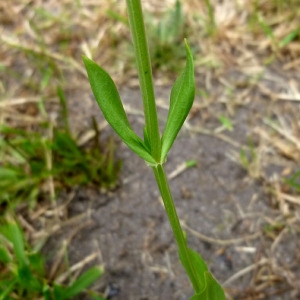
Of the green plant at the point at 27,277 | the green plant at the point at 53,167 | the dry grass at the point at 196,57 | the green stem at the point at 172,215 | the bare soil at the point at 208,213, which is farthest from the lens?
the dry grass at the point at 196,57

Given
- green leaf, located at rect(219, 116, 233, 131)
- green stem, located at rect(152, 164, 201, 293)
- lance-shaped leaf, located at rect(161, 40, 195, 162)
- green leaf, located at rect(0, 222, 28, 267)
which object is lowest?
green leaf, located at rect(219, 116, 233, 131)

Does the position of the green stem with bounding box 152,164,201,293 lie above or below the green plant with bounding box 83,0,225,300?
below

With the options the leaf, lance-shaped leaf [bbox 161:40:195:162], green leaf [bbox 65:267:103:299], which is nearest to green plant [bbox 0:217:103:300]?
green leaf [bbox 65:267:103:299]

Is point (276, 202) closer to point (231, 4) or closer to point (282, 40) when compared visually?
point (282, 40)

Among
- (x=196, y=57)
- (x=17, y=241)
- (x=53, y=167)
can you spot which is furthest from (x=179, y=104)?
(x=196, y=57)

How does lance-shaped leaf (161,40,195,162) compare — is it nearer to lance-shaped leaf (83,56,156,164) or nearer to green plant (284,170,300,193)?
lance-shaped leaf (83,56,156,164)

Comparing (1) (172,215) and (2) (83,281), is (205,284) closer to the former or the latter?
(1) (172,215)

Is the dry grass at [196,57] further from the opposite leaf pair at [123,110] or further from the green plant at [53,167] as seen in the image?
the opposite leaf pair at [123,110]

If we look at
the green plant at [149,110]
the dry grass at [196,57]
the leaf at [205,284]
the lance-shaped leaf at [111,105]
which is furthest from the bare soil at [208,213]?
the lance-shaped leaf at [111,105]
